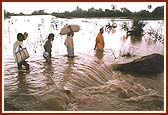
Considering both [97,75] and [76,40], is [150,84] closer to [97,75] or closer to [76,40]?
[97,75]

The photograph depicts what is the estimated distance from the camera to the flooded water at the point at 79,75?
2.32 m

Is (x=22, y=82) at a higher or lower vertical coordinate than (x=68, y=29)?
lower

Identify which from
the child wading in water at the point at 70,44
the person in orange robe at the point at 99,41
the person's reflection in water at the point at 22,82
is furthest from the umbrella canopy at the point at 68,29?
the person's reflection in water at the point at 22,82

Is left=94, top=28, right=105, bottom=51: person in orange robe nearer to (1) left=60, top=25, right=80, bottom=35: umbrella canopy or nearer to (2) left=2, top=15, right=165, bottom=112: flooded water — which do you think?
(2) left=2, top=15, right=165, bottom=112: flooded water

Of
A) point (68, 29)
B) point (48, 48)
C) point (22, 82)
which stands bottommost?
point (22, 82)

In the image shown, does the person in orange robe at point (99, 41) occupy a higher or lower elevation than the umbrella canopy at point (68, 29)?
lower

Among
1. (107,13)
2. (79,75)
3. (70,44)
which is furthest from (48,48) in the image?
(107,13)

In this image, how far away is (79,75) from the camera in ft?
7.77

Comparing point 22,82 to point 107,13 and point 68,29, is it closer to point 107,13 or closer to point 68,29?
point 68,29

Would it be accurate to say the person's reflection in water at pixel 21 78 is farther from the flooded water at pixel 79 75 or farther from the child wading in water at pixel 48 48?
the child wading in water at pixel 48 48

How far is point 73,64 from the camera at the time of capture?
2396 millimetres

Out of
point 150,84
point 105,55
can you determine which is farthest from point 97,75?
point 150,84

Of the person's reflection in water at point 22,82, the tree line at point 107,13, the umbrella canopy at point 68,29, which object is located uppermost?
the tree line at point 107,13

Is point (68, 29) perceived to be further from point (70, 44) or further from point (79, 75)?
point (79, 75)
